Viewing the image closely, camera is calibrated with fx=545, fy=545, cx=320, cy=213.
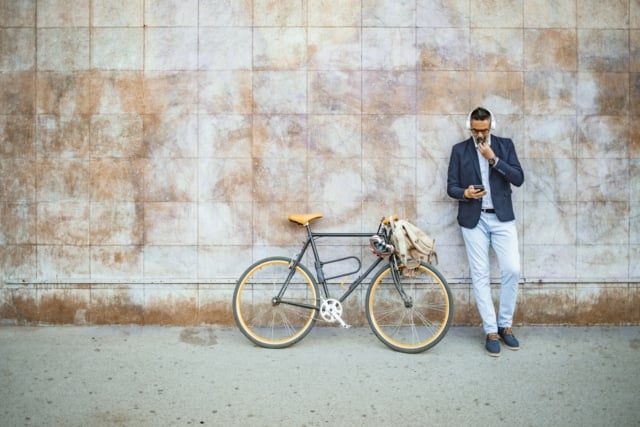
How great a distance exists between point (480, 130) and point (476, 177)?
0.49 m

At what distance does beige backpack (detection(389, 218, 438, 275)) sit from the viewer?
18.2 feet

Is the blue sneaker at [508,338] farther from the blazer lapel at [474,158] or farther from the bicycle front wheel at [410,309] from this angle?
the blazer lapel at [474,158]

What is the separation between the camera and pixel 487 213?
5.75 meters

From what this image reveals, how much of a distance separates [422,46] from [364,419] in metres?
4.16

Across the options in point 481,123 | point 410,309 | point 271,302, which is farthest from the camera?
point 271,302

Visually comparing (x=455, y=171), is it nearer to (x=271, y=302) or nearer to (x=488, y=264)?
(x=488, y=264)

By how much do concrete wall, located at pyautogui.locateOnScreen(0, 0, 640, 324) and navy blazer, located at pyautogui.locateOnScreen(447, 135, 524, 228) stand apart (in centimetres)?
43

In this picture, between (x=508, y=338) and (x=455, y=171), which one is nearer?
(x=508, y=338)

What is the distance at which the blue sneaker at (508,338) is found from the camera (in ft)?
18.4

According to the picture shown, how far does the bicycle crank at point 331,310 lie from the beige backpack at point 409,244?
2.60 ft

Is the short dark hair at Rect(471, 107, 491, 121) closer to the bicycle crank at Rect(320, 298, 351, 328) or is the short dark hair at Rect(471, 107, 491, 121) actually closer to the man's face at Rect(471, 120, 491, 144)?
the man's face at Rect(471, 120, 491, 144)

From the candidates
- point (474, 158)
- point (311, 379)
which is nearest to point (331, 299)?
point (311, 379)

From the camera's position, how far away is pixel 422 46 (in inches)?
245

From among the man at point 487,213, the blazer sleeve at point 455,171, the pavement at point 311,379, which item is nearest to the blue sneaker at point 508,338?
the man at point 487,213
